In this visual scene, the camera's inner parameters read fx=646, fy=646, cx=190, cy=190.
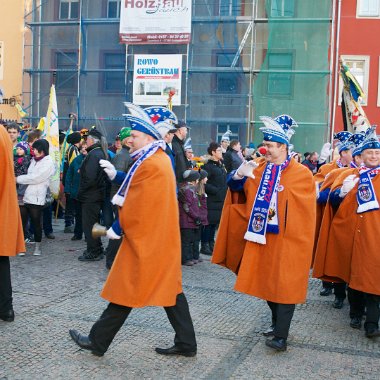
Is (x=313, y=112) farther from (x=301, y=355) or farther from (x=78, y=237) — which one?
(x=301, y=355)

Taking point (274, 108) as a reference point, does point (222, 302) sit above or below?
below

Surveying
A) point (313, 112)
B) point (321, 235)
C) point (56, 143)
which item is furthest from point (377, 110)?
point (321, 235)

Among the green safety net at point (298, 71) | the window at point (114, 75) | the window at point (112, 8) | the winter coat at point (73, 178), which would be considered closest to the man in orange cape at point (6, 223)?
the winter coat at point (73, 178)

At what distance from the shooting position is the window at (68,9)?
25.4 m

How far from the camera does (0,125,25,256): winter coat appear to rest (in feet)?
18.1

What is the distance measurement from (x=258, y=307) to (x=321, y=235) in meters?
1.00

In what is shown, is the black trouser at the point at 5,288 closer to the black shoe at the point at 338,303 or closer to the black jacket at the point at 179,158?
the black shoe at the point at 338,303

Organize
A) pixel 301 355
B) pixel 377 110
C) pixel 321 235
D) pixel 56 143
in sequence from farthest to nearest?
pixel 377 110
pixel 56 143
pixel 321 235
pixel 301 355

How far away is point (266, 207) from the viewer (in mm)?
5336

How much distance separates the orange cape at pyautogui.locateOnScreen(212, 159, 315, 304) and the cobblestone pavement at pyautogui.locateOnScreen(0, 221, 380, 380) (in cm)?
50

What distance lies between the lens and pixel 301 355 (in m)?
5.16

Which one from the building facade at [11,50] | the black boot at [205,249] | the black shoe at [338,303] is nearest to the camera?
the black shoe at [338,303]

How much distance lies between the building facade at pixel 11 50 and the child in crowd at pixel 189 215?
752 inches

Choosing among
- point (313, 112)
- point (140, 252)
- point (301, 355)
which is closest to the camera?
point (140, 252)
